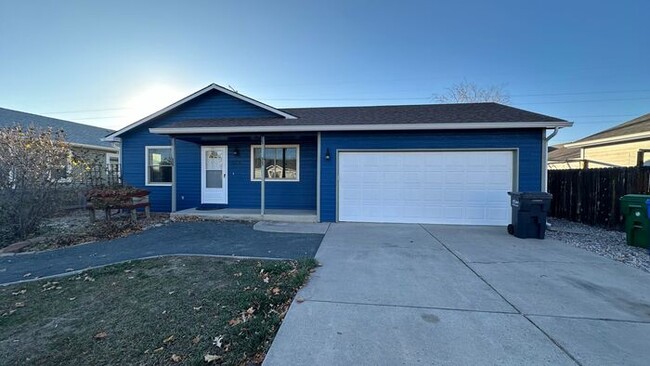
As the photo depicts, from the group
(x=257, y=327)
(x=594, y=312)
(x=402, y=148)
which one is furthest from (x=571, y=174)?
(x=257, y=327)

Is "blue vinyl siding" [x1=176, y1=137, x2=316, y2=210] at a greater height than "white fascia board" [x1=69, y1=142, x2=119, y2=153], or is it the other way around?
"white fascia board" [x1=69, y1=142, x2=119, y2=153]

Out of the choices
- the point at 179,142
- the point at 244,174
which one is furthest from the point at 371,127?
the point at 179,142

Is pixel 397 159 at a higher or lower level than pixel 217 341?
higher

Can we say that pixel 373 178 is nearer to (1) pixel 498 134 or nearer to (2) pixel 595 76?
(1) pixel 498 134

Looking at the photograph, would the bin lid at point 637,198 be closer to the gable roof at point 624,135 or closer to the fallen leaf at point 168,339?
the gable roof at point 624,135

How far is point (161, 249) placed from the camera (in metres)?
5.55

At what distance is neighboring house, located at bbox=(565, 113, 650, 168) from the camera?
11048mm

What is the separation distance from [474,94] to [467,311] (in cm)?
2336

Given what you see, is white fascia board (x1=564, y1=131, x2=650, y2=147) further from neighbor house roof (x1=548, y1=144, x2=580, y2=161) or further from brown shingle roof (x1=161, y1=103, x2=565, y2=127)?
brown shingle roof (x1=161, y1=103, x2=565, y2=127)

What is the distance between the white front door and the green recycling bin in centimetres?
1119

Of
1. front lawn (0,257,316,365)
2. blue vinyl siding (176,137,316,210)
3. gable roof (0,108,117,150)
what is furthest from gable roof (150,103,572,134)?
gable roof (0,108,117,150)

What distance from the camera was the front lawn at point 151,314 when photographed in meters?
2.38

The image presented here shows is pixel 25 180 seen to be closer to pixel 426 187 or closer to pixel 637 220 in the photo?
pixel 426 187

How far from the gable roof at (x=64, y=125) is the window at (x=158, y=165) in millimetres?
5269
